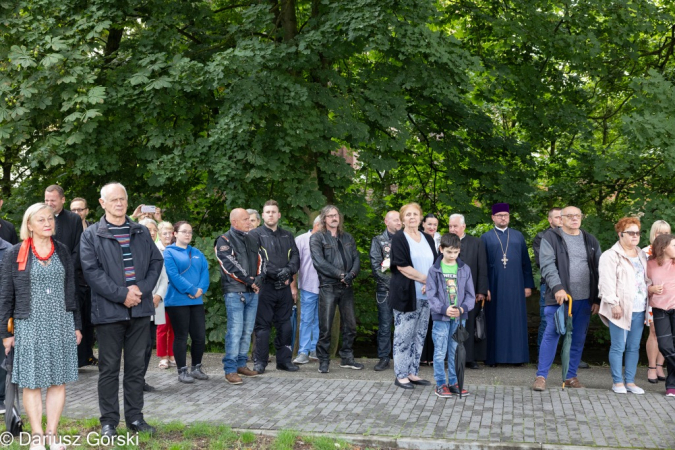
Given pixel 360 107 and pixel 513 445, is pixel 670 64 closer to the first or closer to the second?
pixel 360 107

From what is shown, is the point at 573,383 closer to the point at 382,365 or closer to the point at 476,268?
the point at 476,268

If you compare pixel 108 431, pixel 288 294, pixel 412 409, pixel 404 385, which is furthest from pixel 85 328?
pixel 412 409

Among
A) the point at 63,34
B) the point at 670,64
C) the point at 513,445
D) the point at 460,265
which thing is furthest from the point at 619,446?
the point at 670,64

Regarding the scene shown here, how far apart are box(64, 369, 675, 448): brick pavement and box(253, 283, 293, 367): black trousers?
0.65 meters

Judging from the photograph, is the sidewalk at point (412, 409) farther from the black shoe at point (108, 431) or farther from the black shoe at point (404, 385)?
the black shoe at point (108, 431)

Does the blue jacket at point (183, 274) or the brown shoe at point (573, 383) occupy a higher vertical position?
the blue jacket at point (183, 274)

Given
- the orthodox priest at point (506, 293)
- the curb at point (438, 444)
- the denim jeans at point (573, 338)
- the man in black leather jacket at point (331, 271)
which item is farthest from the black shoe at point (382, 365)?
the curb at point (438, 444)

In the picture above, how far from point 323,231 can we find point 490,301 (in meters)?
2.69

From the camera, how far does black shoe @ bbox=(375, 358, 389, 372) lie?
9281 mm

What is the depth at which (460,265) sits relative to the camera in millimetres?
7801

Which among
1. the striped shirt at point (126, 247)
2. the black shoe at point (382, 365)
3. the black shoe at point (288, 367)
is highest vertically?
the striped shirt at point (126, 247)

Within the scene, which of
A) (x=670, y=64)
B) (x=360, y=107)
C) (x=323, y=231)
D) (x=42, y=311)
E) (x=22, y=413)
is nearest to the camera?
(x=42, y=311)

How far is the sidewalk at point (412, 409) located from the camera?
6078mm

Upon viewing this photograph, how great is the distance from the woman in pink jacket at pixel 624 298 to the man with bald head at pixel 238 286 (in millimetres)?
3916
